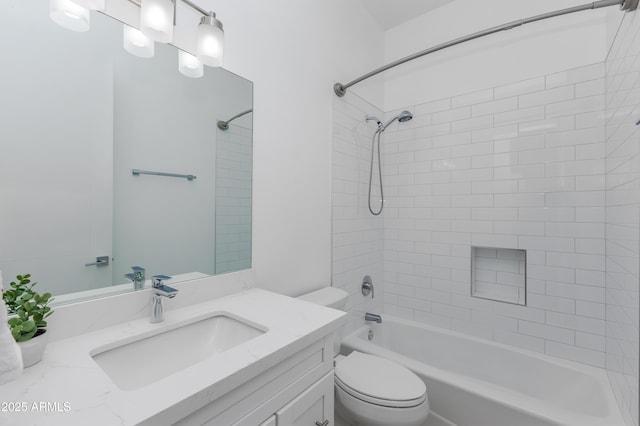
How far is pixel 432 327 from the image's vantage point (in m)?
2.20

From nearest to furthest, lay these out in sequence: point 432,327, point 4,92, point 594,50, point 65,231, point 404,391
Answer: point 4,92 < point 65,231 < point 404,391 < point 594,50 < point 432,327

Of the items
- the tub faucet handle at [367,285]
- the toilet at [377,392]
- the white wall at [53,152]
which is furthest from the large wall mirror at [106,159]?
the tub faucet handle at [367,285]

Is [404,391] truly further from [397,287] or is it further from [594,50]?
[594,50]

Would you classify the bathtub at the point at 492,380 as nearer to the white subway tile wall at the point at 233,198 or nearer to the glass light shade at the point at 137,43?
the white subway tile wall at the point at 233,198

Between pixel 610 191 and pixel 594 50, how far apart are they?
2.78ft

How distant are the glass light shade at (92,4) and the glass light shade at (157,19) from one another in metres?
0.11

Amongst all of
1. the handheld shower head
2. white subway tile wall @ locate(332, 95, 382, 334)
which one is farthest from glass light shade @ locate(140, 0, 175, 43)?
the handheld shower head

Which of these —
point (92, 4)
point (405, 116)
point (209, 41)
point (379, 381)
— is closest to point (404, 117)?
point (405, 116)

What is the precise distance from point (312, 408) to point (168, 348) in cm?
53

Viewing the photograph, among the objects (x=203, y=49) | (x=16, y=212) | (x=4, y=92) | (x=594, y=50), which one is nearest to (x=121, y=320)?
(x=16, y=212)

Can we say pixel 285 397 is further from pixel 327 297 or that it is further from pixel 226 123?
pixel 226 123

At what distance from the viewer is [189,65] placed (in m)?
1.21

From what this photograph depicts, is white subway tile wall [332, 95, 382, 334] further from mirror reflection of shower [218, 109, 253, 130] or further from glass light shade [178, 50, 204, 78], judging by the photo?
glass light shade [178, 50, 204, 78]

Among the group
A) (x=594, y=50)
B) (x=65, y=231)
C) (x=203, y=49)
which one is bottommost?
(x=65, y=231)
